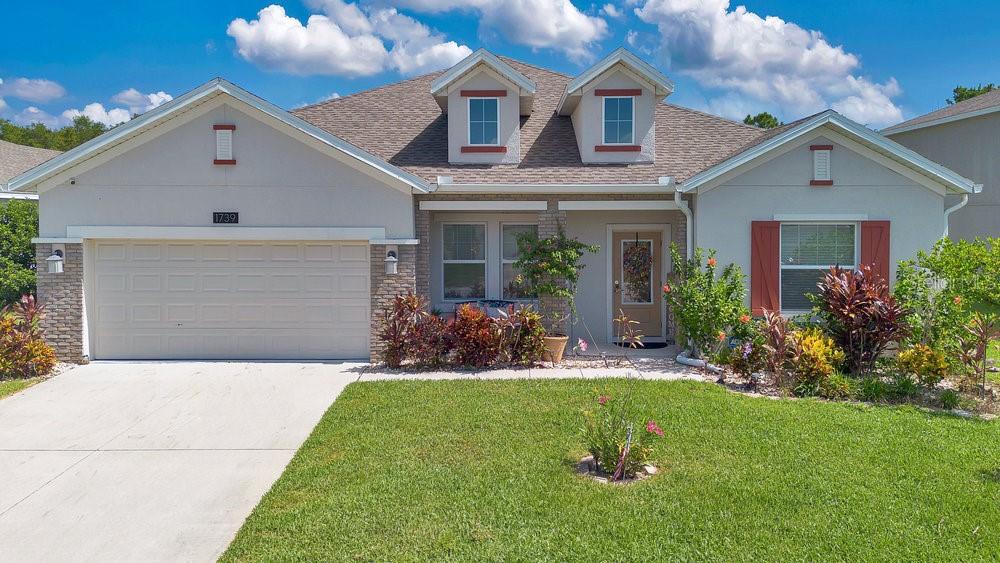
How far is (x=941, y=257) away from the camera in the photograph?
10.3 metres

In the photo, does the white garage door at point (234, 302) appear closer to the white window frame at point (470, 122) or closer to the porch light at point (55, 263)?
the porch light at point (55, 263)

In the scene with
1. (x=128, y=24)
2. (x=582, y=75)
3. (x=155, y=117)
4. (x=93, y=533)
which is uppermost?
(x=128, y=24)

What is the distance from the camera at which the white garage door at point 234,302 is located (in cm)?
1196

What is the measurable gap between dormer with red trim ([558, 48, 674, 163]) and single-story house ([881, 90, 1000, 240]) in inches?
363

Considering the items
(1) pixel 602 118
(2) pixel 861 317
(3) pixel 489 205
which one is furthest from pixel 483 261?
(2) pixel 861 317

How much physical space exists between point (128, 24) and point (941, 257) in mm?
17557

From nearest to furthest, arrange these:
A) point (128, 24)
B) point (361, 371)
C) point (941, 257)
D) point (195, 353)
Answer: point (941, 257), point (361, 371), point (195, 353), point (128, 24)

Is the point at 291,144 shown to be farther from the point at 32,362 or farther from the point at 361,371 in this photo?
the point at 32,362

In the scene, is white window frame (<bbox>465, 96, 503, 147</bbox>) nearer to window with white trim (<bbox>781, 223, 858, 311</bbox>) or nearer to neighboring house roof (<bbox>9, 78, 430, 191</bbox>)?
neighboring house roof (<bbox>9, 78, 430, 191</bbox>)

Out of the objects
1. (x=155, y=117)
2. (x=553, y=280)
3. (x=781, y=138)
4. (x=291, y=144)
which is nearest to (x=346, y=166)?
(x=291, y=144)

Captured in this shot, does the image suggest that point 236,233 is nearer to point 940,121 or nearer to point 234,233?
point 234,233

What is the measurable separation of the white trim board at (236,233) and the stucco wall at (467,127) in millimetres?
2980

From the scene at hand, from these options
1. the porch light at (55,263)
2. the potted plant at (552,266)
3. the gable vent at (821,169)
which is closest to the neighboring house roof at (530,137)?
the potted plant at (552,266)

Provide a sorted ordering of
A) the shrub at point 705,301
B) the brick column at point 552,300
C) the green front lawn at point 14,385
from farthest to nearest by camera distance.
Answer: the brick column at point 552,300 → the shrub at point 705,301 → the green front lawn at point 14,385
